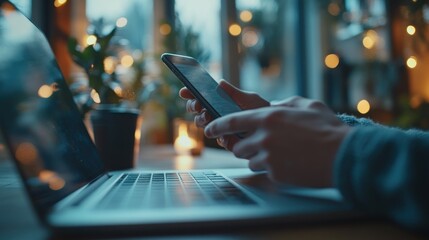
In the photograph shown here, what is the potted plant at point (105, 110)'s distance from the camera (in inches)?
28.7

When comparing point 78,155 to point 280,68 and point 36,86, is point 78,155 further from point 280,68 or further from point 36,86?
point 280,68

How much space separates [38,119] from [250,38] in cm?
243

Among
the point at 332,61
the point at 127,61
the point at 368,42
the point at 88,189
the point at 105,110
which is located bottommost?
the point at 88,189

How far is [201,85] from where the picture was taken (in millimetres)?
522

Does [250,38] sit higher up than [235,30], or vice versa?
[250,38]

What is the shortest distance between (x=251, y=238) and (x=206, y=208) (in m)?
0.05

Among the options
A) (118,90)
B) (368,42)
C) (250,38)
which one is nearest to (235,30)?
(250,38)

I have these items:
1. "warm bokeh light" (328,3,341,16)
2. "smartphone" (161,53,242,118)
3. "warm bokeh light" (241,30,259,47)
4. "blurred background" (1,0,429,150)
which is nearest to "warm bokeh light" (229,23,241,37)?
"blurred background" (1,0,429,150)

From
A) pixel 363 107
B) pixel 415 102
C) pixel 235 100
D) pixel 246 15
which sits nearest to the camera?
pixel 235 100

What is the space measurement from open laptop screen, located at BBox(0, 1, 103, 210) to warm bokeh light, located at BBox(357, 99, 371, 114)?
1.96 metres

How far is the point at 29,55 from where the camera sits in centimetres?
41

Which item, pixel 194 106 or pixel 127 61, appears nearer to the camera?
pixel 194 106

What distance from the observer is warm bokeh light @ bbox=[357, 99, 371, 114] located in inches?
82.2

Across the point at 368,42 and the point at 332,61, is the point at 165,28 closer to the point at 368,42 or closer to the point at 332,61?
the point at 332,61
